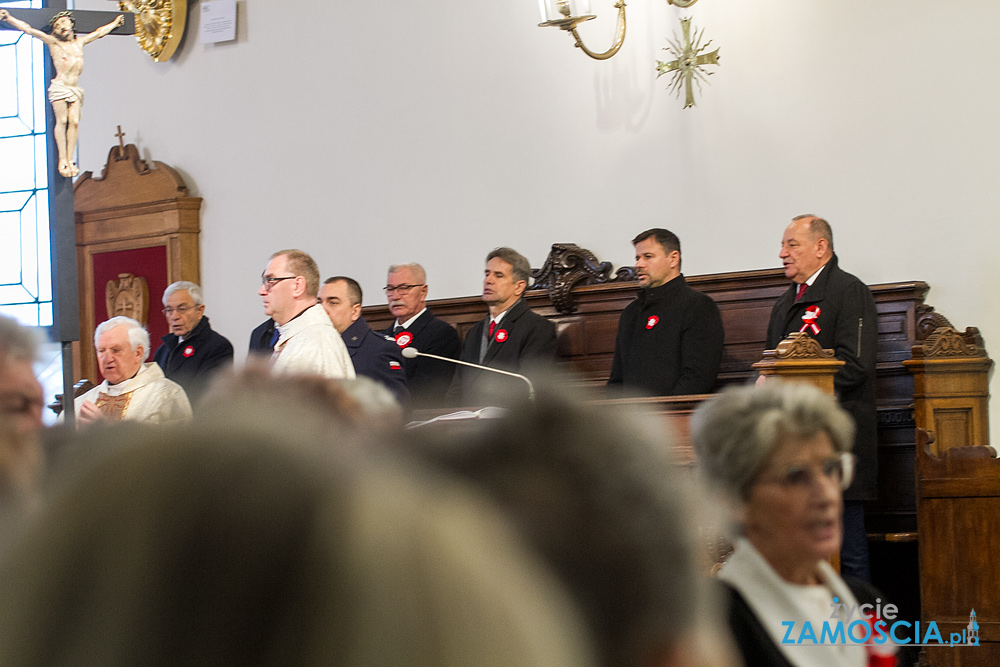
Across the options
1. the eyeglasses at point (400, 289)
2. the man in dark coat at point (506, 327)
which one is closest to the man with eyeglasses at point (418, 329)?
the eyeglasses at point (400, 289)

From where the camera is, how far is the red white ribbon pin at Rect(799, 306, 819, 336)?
5543 mm

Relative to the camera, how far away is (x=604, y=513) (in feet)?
1.85

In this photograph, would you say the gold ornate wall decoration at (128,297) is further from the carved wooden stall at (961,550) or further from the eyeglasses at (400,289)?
the carved wooden stall at (961,550)

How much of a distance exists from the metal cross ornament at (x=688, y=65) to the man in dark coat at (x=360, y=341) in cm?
246

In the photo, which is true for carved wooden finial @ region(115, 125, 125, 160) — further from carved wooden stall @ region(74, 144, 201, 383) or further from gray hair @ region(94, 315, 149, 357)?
gray hair @ region(94, 315, 149, 357)

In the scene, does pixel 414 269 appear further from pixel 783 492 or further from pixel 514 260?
pixel 783 492

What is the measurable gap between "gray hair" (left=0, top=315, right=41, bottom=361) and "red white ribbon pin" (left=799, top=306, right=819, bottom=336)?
15.7 feet

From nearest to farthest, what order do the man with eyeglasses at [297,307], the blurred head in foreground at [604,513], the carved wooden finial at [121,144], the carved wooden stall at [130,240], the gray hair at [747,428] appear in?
the blurred head in foreground at [604,513] → the gray hair at [747,428] → the man with eyeglasses at [297,307] → the carved wooden stall at [130,240] → the carved wooden finial at [121,144]

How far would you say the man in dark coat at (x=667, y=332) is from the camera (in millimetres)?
6109

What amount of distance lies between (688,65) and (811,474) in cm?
533

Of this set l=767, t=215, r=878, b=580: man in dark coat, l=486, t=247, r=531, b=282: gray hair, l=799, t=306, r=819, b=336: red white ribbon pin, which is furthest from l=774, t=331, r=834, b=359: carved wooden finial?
l=486, t=247, r=531, b=282: gray hair

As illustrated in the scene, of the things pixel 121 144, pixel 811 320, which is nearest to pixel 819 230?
pixel 811 320

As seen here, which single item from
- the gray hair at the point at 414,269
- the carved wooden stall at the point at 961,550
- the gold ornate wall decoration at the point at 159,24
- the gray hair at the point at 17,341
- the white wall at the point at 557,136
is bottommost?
the carved wooden stall at the point at 961,550

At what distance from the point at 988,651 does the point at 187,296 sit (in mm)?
5152
